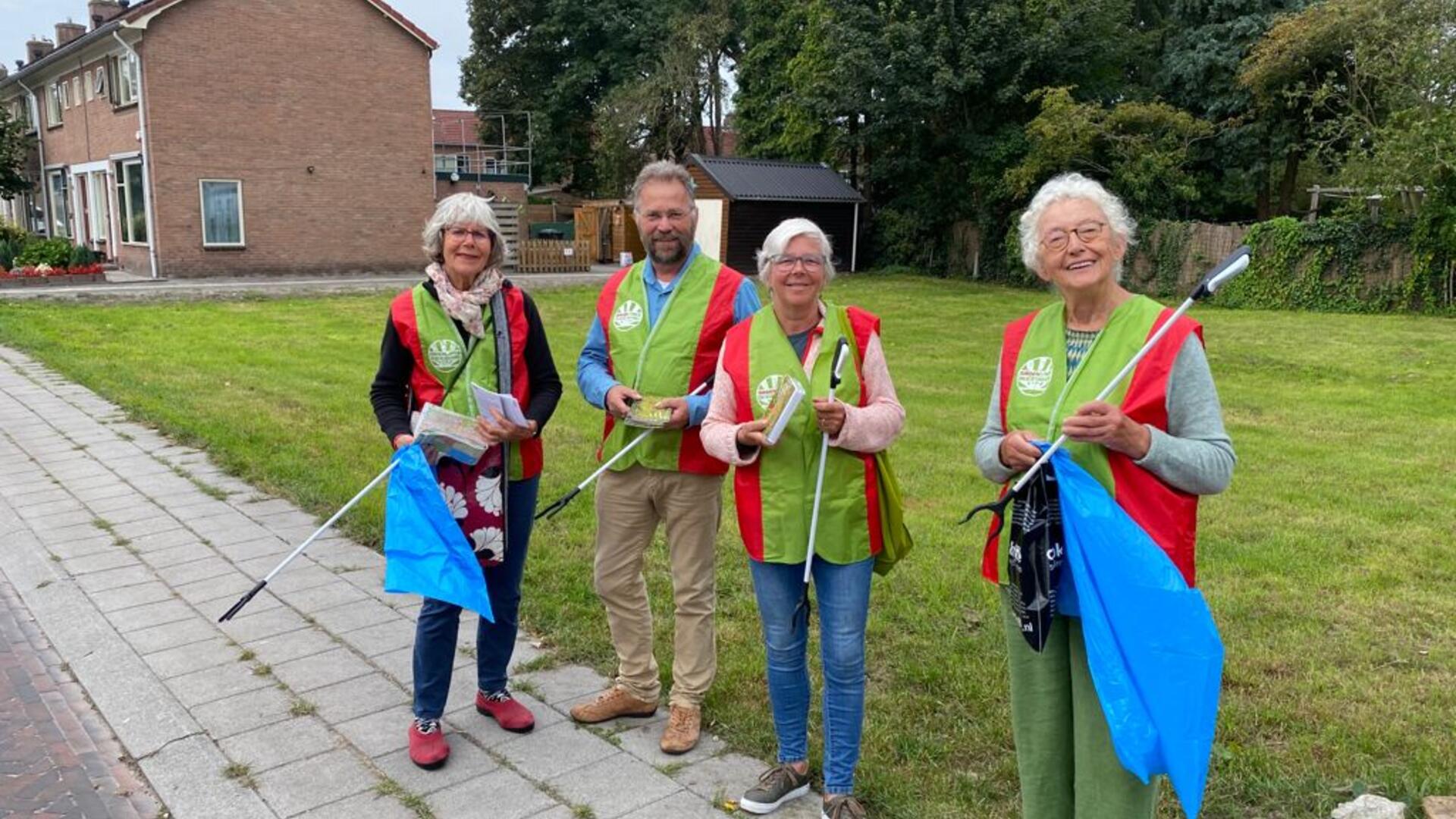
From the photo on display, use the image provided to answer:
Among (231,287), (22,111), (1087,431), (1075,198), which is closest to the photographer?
(1087,431)

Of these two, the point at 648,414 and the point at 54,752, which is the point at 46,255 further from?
the point at 648,414

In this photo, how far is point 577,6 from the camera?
4250 cm

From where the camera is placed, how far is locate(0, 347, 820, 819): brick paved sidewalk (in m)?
3.37

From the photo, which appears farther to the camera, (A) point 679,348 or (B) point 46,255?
(B) point 46,255

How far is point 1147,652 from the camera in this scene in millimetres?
2248

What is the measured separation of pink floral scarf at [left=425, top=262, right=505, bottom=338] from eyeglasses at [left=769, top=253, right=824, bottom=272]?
1.07 m

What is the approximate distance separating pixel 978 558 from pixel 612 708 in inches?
97.1

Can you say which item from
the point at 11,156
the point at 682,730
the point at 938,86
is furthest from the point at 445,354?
the point at 11,156

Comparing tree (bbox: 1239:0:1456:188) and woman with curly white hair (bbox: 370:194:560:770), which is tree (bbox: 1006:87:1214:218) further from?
woman with curly white hair (bbox: 370:194:560:770)

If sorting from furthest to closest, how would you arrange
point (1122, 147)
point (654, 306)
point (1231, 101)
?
point (1231, 101) → point (1122, 147) → point (654, 306)

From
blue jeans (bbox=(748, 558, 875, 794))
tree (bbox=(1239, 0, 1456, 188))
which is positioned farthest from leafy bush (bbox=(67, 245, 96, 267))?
tree (bbox=(1239, 0, 1456, 188))

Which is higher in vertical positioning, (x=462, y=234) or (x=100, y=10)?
(x=100, y=10)

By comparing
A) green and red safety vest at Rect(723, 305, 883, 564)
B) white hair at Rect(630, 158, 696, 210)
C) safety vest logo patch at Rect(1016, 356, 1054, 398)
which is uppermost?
white hair at Rect(630, 158, 696, 210)

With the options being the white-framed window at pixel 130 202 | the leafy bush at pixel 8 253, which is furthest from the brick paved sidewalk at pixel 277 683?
the white-framed window at pixel 130 202
